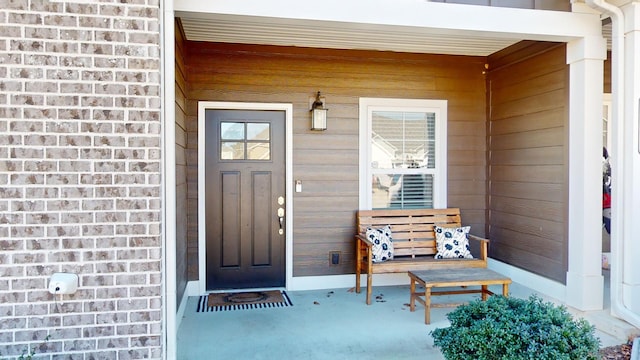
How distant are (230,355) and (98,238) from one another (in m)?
1.22

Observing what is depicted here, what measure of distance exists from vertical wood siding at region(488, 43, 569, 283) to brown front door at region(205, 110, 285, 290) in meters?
2.47

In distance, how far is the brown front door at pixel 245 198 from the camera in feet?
15.0

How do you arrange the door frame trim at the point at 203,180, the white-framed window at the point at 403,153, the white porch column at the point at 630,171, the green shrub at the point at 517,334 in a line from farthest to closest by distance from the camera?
1. the white-framed window at the point at 403,153
2. the door frame trim at the point at 203,180
3. the white porch column at the point at 630,171
4. the green shrub at the point at 517,334

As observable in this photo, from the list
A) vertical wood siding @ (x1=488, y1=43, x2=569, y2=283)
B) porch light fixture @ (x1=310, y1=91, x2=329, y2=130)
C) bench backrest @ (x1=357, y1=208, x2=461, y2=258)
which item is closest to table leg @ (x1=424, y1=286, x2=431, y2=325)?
bench backrest @ (x1=357, y1=208, x2=461, y2=258)

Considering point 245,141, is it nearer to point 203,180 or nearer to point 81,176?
point 203,180

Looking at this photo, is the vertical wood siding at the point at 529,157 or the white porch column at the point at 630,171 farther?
the vertical wood siding at the point at 529,157

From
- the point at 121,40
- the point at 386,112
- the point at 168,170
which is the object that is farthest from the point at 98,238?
the point at 386,112

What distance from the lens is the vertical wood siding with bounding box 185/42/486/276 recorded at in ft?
14.9

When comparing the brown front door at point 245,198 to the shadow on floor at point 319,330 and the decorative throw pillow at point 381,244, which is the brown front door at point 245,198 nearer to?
the shadow on floor at point 319,330

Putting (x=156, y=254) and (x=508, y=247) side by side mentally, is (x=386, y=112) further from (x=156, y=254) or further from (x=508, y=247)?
(x=156, y=254)

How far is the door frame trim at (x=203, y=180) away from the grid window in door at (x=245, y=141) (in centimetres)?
18

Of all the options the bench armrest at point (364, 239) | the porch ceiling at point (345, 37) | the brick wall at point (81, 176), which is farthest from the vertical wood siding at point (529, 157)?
the brick wall at point (81, 176)

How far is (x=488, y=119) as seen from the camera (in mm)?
5211

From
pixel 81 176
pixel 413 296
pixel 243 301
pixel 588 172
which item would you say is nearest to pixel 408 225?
pixel 413 296
